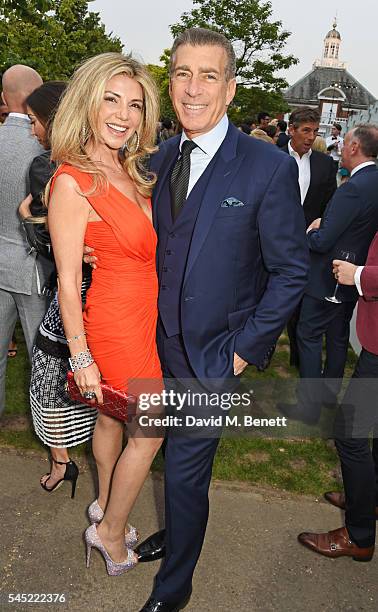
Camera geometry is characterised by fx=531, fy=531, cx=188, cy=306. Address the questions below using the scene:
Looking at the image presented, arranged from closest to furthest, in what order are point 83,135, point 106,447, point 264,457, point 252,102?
point 83,135, point 106,447, point 264,457, point 252,102

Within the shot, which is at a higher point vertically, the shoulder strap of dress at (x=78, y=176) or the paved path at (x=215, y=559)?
the shoulder strap of dress at (x=78, y=176)

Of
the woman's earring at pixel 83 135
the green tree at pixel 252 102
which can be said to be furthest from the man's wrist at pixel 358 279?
the green tree at pixel 252 102

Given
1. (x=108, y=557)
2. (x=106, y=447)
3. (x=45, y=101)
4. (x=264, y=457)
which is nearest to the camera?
(x=108, y=557)

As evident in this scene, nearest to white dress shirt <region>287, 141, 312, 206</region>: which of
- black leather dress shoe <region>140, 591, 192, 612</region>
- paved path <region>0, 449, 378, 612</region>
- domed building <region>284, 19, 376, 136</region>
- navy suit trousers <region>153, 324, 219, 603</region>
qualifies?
paved path <region>0, 449, 378, 612</region>

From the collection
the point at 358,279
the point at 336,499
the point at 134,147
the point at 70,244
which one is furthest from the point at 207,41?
the point at 336,499

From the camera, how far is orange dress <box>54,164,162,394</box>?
2287 mm

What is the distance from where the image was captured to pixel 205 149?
2355 mm

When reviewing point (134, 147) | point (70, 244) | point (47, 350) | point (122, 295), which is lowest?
point (47, 350)

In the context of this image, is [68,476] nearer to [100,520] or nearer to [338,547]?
[100,520]

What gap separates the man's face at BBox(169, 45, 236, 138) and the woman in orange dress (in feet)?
0.70

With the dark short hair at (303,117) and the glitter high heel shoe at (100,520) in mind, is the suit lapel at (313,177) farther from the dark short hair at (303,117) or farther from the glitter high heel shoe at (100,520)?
the glitter high heel shoe at (100,520)

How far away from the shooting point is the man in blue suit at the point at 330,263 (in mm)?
3861

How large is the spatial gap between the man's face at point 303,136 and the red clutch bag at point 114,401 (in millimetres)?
3769

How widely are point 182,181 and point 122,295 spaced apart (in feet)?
1.91
